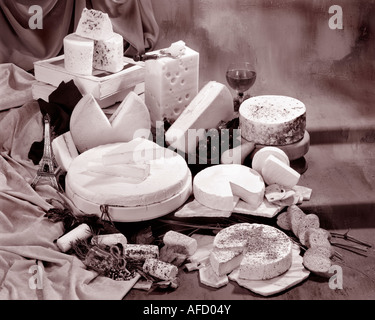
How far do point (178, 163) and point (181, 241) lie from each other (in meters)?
0.54

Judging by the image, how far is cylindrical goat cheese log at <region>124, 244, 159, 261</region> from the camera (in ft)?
9.11

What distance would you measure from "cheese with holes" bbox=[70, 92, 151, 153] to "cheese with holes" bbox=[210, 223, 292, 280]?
0.87 metres

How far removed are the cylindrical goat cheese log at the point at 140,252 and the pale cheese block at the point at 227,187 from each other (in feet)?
1.39

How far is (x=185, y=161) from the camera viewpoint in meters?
3.37

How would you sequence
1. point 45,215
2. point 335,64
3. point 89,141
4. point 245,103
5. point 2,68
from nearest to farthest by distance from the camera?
point 45,215
point 89,141
point 245,103
point 2,68
point 335,64

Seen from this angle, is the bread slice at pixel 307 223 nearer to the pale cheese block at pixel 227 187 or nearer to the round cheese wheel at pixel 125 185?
the pale cheese block at pixel 227 187

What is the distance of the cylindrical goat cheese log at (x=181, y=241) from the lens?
284cm

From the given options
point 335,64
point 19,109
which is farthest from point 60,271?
point 335,64

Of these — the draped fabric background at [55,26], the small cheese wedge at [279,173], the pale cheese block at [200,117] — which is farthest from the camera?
the draped fabric background at [55,26]

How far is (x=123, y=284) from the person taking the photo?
267 centimetres

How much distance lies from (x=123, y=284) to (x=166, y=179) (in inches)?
24.2

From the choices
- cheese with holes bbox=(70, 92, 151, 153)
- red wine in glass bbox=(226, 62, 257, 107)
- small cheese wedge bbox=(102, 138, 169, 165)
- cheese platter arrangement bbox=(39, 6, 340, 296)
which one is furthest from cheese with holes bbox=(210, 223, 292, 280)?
red wine in glass bbox=(226, 62, 257, 107)

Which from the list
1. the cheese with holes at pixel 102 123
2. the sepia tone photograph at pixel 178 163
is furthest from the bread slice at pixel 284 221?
the cheese with holes at pixel 102 123

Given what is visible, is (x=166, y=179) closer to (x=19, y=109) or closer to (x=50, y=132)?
(x=50, y=132)
